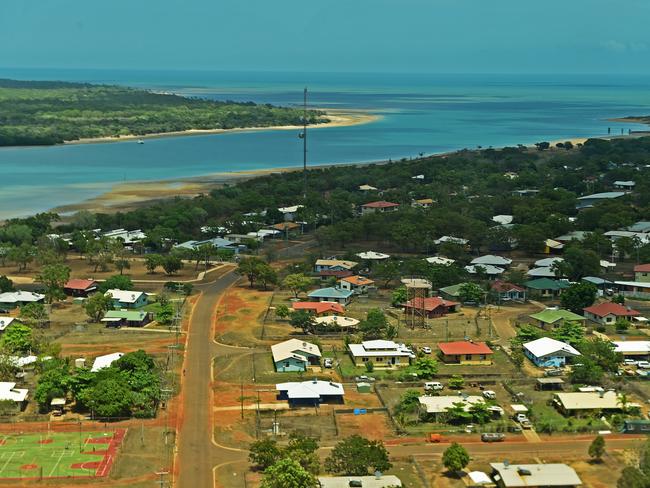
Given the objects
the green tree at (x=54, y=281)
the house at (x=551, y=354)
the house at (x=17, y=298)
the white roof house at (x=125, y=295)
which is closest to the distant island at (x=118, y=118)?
the green tree at (x=54, y=281)

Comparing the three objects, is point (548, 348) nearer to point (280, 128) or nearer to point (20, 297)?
point (20, 297)

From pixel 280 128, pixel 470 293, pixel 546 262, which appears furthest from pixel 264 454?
pixel 280 128

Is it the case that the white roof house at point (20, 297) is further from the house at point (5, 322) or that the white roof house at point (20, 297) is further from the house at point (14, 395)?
the house at point (14, 395)

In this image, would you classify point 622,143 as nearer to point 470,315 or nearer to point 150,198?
point 150,198

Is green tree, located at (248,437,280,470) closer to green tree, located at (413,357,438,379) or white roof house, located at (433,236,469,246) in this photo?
green tree, located at (413,357,438,379)

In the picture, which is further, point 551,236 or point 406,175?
point 406,175

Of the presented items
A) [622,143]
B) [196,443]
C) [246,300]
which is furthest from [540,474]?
[622,143]
